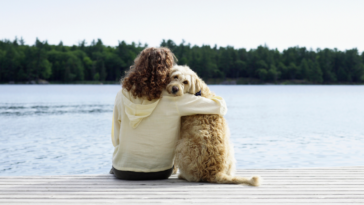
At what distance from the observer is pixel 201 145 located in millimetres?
3316

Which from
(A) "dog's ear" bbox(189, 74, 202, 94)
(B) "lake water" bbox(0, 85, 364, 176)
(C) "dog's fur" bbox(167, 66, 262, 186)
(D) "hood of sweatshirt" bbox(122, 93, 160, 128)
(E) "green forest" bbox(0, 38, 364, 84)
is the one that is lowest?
(B) "lake water" bbox(0, 85, 364, 176)

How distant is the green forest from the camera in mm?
84438

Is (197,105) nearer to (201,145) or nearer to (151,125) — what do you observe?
(201,145)

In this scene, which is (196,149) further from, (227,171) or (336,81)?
(336,81)

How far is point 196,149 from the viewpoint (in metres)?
3.33

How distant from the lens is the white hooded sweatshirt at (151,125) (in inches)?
131

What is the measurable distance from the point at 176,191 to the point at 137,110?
806 millimetres

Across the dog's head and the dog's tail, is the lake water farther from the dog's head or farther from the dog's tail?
the dog's head

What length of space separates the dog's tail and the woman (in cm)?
52

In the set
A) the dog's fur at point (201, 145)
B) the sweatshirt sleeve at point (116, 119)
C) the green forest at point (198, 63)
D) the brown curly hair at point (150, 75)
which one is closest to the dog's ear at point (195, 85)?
the dog's fur at point (201, 145)

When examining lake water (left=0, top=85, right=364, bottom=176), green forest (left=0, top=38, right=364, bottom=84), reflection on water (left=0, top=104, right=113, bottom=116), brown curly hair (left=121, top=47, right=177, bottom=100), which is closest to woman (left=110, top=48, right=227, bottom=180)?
brown curly hair (left=121, top=47, right=177, bottom=100)

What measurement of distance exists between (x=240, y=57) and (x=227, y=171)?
9839 centimetres

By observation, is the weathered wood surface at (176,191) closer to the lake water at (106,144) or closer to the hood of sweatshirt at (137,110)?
the hood of sweatshirt at (137,110)

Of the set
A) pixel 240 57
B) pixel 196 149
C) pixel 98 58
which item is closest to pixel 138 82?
pixel 196 149
